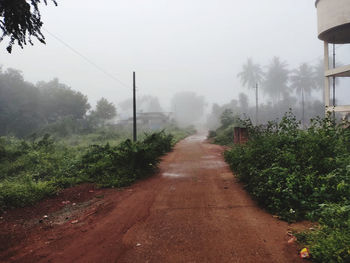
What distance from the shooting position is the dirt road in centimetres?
292

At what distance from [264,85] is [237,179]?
2771 inches

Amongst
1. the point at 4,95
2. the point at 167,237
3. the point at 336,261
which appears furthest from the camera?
the point at 4,95

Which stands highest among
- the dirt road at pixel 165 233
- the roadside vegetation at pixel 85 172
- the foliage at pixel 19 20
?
the foliage at pixel 19 20

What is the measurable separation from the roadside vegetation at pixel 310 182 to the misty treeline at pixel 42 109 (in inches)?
1257

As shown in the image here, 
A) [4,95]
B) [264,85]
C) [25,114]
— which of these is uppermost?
[264,85]

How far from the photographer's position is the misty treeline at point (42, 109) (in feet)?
107

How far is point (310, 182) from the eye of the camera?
4195mm

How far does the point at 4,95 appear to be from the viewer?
34.9 metres

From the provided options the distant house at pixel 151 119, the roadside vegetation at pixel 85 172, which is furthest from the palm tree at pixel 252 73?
the roadside vegetation at pixel 85 172

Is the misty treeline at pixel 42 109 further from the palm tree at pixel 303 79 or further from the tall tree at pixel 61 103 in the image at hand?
the palm tree at pixel 303 79

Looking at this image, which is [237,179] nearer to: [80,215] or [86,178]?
[80,215]

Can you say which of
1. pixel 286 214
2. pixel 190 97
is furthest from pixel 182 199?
pixel 190 97

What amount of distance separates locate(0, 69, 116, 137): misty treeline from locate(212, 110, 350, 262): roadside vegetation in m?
31.9

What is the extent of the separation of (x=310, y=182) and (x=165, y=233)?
117 inches
